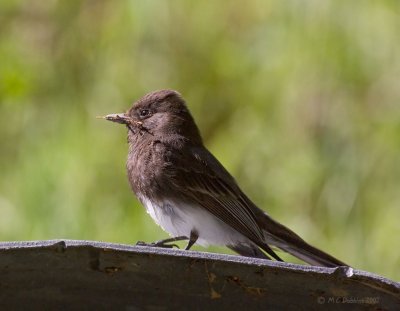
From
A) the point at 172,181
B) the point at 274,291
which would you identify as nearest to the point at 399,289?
the point at 274,291

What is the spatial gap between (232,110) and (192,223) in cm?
148

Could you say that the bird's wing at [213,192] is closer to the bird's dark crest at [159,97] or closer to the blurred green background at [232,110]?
the bird's dark crest at [159,97]

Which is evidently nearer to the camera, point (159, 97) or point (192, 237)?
point (192, 237)

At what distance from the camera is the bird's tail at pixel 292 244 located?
3.92 meters

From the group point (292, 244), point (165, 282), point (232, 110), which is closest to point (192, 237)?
point (292, 244)

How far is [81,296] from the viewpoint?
202 centimetres

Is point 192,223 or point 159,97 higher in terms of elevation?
point 159,97

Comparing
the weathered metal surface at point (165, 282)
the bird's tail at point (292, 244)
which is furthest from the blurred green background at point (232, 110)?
the weathered metal surface at point (165, 282)

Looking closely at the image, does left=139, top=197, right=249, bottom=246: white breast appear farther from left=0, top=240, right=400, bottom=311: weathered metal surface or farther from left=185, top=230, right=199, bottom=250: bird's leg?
left=0, top=240, right=400, bottom=311: weathered metal surface

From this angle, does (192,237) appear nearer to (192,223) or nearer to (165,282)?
(192,223)

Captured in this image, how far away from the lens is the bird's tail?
3.92 metres

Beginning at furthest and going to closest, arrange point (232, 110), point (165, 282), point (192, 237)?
point (232, 110) < point (192, 237) < point (165, 282)

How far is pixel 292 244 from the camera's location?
408 cm

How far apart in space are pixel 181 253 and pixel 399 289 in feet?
1.39
